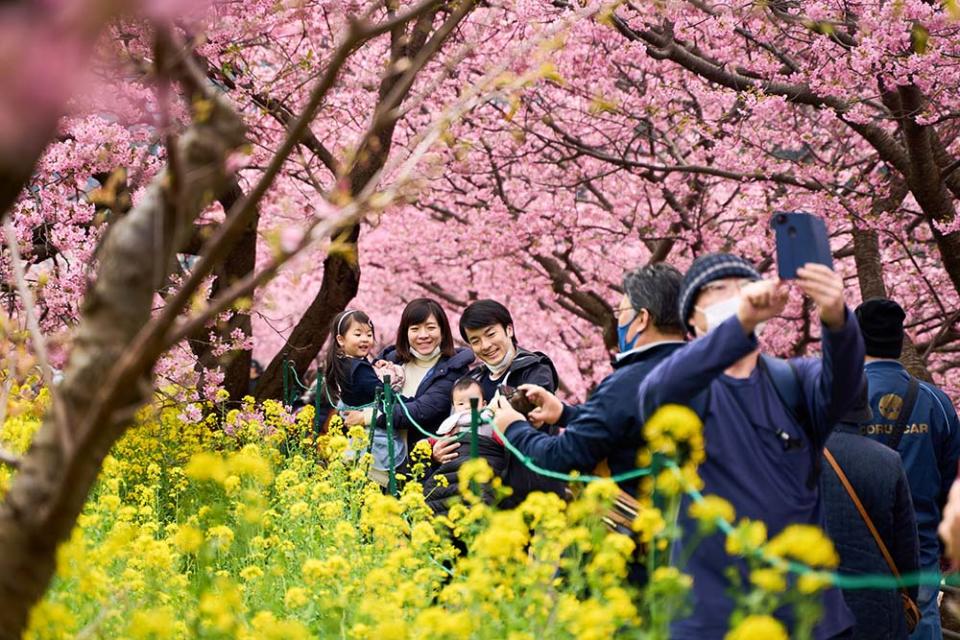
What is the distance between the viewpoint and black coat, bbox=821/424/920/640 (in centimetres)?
389

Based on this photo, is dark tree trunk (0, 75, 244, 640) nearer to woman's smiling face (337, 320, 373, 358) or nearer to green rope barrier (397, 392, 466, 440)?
green rope barrier (397, 392, 466, 440)

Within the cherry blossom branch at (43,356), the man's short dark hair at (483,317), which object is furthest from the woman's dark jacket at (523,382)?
the cherry blossom branch at (43,356)

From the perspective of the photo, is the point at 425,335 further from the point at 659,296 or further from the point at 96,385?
the point at 96,385

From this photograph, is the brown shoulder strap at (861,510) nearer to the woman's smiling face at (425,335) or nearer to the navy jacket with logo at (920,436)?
the navy jacket with logo at (920,436)

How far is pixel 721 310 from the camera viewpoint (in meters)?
3.25

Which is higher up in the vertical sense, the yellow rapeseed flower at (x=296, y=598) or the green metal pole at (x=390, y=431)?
the green metal pole at (x=390, y=431)

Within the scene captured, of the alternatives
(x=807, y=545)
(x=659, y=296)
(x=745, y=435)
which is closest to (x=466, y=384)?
(x=659, y=296)

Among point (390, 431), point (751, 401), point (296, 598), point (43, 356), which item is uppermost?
point (390, 431)

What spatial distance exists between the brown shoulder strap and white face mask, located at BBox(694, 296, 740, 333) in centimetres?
97

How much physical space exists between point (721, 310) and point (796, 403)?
34 cm

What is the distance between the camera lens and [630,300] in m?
3.73

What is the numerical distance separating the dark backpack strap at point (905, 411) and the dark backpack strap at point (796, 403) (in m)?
1.63

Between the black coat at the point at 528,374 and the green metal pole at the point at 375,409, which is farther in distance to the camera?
the green metal pole at the point at 375,409

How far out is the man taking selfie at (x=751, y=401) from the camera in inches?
117
